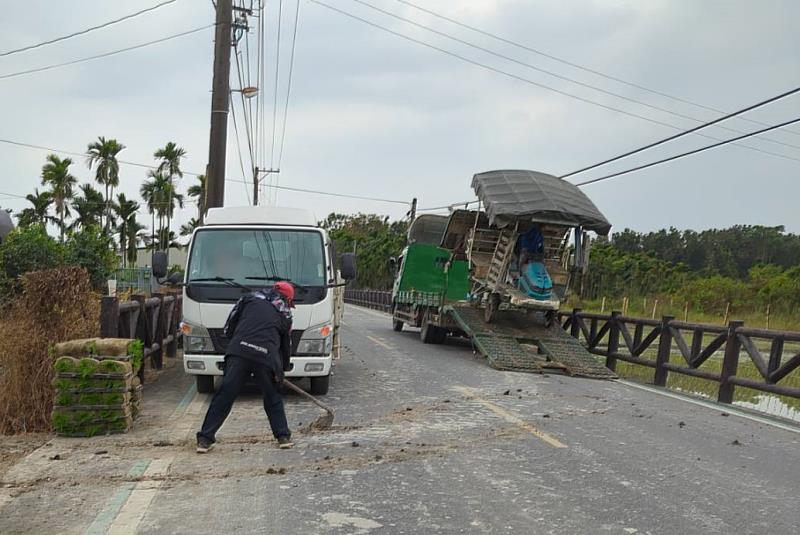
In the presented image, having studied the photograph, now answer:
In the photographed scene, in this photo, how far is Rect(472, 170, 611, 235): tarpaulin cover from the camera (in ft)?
49.7

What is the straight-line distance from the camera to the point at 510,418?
872 centimetres

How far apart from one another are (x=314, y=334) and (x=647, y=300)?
132ft

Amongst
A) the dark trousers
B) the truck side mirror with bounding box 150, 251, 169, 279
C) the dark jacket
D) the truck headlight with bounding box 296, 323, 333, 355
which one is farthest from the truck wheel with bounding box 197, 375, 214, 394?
the dark trousers

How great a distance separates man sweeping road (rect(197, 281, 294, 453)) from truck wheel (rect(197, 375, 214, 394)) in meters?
3.09

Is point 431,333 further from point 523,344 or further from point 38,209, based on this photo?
point 38,209

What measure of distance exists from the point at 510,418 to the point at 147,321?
238 inches

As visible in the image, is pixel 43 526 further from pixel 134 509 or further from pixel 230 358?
pixel 230 358

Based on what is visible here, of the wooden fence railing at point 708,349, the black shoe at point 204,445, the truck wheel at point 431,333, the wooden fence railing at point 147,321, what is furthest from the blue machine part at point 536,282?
the black shoe at point 204,445

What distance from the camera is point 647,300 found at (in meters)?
46.4

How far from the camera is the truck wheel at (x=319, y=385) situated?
10188 mm

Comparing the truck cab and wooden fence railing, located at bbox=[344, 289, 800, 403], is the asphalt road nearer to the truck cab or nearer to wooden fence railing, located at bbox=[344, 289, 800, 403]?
the truck cab

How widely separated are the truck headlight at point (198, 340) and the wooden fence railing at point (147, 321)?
89 cm

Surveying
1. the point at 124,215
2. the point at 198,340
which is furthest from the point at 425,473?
the point at 124,215

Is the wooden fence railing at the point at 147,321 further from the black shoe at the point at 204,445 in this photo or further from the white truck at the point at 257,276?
A: the black shoe at the point at 204,445
